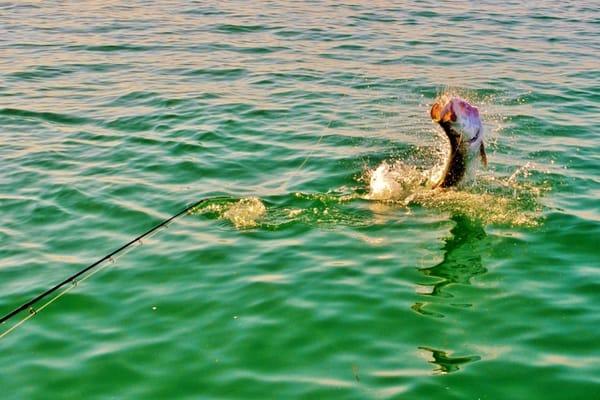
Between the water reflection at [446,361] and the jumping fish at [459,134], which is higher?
the jumping fish at [459,134]

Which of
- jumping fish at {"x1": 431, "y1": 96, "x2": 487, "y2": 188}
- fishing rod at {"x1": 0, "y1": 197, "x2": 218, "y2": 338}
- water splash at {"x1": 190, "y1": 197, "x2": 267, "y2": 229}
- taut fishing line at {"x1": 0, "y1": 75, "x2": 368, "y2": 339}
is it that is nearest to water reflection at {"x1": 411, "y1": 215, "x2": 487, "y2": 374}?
jumping fish at {"x1": 431, "y1": 96, "x2": 487, "y2": 188}

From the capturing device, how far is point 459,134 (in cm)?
941

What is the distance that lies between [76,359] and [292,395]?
6.43 ft

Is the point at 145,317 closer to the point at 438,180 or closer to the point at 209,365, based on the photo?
the point at 209,365

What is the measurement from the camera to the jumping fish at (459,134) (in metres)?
9.08

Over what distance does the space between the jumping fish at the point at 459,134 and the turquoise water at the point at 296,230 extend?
0.39 meters

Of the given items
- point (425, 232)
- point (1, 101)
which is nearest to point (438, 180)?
point (425, 232)

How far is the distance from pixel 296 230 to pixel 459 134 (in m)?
2.12

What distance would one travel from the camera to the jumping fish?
9.08 metres

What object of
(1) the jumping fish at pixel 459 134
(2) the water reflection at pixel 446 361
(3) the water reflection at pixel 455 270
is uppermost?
(1) the jumping fish at pixel 459 134

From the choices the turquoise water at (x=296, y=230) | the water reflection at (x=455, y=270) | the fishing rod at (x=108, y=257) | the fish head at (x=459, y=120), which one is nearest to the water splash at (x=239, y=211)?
the turquoise water at (x=296, y=230)

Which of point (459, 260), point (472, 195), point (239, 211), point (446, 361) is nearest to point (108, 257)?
point (239, 211)

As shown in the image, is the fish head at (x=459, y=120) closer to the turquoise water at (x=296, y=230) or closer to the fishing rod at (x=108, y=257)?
the turquoise water at (x=296, y=230)

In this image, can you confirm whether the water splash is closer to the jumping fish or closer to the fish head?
the jumping fish
